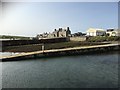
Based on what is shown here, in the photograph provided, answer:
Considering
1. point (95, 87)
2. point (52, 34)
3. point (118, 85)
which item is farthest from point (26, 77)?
point (52, 34)

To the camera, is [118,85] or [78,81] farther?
[78,81]

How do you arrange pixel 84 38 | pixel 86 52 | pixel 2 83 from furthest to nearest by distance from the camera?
pixel 84 38
pixel 86 52
pixel 2 83

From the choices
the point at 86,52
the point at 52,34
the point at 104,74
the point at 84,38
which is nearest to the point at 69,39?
the point at 84,38

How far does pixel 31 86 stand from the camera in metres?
11.5

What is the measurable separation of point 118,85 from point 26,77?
19.2ft

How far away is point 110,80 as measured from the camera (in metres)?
12.4

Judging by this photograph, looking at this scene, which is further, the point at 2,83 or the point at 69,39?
the point at 69,39

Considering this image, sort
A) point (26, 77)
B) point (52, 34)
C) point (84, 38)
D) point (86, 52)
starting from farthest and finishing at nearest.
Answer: point (52, 34) → point (84, 38) → point (86, 52) → point (26, 77)

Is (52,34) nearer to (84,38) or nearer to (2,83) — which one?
(84,38)

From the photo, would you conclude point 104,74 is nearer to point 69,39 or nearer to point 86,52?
point 86,52

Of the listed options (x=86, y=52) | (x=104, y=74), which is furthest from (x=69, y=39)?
(x=104, y=74)

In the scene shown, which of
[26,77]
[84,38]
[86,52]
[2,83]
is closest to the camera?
[2,83]

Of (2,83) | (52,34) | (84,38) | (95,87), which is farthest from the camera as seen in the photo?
(52,34)

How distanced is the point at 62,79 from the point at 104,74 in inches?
123
